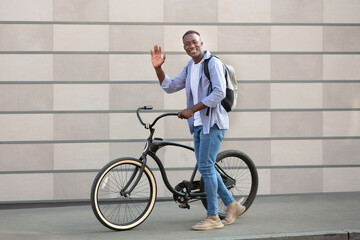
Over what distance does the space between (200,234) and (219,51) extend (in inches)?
123

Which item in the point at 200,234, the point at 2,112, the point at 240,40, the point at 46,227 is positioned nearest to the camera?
the point at 200,234

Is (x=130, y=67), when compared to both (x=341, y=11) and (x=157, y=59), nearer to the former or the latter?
(x=157, y=59)

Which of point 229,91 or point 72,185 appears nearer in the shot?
point 229,91

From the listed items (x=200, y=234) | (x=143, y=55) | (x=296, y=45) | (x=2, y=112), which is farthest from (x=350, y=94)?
(x=2, y=112)

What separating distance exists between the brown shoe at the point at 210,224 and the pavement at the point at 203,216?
0.26 ft

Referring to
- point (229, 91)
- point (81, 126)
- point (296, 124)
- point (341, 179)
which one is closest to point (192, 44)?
point (229, 91)

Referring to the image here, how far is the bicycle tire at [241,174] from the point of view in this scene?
655 cm

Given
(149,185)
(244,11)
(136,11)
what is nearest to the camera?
(149,185)

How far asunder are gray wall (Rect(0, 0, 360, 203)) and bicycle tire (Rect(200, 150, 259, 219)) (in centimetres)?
83

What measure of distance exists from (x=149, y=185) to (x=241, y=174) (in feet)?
4.39

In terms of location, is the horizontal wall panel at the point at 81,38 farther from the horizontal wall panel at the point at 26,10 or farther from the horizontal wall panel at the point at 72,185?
the horizontal wall panel at the point at 72,185

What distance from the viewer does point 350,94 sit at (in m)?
8.17

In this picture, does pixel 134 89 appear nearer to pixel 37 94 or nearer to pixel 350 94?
pixel 37 94

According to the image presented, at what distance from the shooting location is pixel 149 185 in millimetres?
6770
